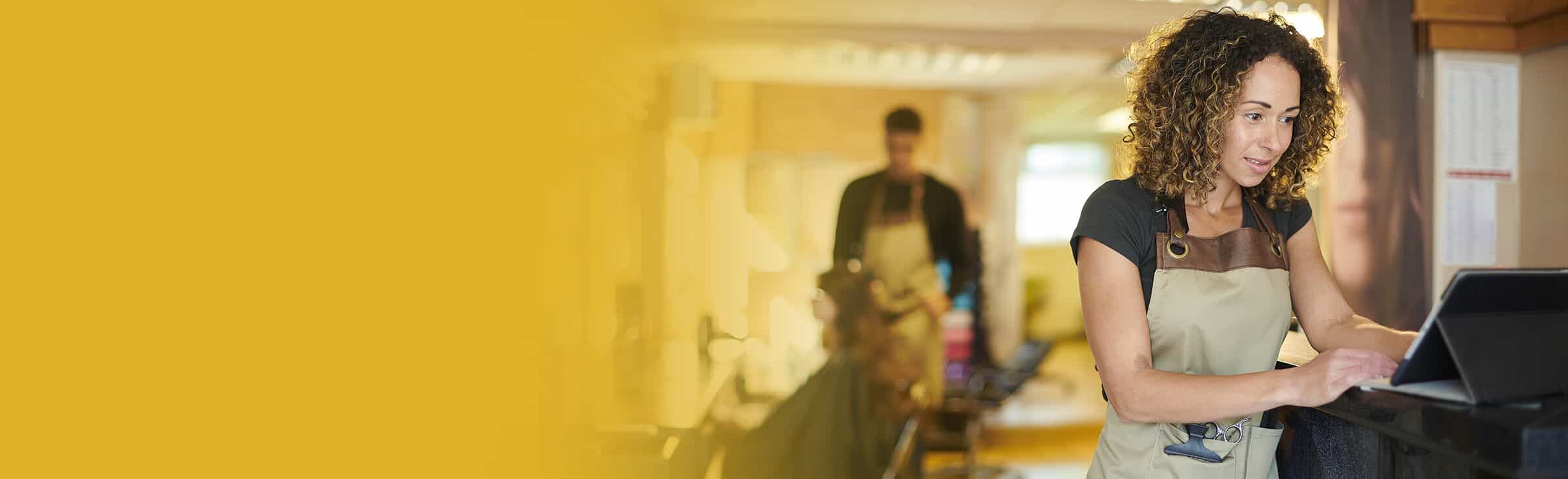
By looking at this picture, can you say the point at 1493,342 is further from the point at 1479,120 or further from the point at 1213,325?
the point at 1479,120

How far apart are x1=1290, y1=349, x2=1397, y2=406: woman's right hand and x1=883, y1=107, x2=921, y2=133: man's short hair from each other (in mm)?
3257

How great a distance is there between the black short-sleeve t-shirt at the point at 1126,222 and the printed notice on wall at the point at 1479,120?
1857mm

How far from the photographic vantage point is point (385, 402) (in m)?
0.90

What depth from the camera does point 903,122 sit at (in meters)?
4.43

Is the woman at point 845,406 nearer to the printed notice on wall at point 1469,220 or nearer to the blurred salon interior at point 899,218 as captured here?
the blurred salon interior at point 899,218

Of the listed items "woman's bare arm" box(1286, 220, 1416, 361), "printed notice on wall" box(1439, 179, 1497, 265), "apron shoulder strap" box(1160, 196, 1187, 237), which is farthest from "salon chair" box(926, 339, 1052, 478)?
"apron shoulder strap" box(1160, 196, 1187, 237)

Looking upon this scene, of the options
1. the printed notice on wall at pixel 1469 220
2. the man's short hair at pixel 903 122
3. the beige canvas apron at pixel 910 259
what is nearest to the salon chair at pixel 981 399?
the beige canvas apron at pixel 910 259

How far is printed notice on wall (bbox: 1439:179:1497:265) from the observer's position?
2.71 metres

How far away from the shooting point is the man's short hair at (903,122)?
4.37m

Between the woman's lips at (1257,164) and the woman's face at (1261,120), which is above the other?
the woman's face at (1261,120)

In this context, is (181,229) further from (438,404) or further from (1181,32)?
(1181,32)

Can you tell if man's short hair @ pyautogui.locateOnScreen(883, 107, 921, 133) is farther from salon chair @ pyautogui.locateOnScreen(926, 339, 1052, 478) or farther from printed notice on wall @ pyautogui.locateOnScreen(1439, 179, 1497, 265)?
printed notice on wall @ pyautogui.locateOnScreen(1439, 179, 1497, 265)

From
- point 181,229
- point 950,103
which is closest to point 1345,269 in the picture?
point 181,229
